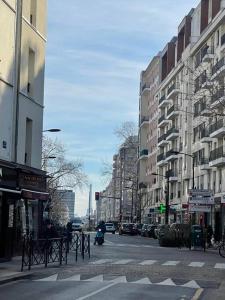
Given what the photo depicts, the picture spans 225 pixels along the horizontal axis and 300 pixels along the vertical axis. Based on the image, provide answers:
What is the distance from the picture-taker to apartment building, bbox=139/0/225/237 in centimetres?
6303

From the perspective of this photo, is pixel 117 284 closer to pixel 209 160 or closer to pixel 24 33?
pixel 24 33

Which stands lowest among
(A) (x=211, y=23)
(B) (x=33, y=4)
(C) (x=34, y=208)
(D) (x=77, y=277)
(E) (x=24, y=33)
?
(D) (x=77, y=277)

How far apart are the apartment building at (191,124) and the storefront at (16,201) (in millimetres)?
20424

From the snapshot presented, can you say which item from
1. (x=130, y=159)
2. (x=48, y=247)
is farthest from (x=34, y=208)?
(x=130, y=159)

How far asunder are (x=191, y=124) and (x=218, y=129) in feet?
57.4

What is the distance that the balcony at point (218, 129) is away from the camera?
60.8 meters

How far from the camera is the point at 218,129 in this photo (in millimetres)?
62188

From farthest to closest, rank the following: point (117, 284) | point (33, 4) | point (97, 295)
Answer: point (33, 4), point (117, 284), point (97, 295)

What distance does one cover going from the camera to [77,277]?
60.3 ft

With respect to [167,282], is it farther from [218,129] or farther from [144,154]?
[144,154]

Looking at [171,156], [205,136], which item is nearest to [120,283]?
[205,136]

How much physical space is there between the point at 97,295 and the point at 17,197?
11873mm

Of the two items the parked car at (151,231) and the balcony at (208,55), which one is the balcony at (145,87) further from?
the parked car at (151,231)

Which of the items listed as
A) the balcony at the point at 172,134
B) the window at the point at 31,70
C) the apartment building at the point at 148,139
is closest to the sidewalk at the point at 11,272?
the window at the point at 31,70
